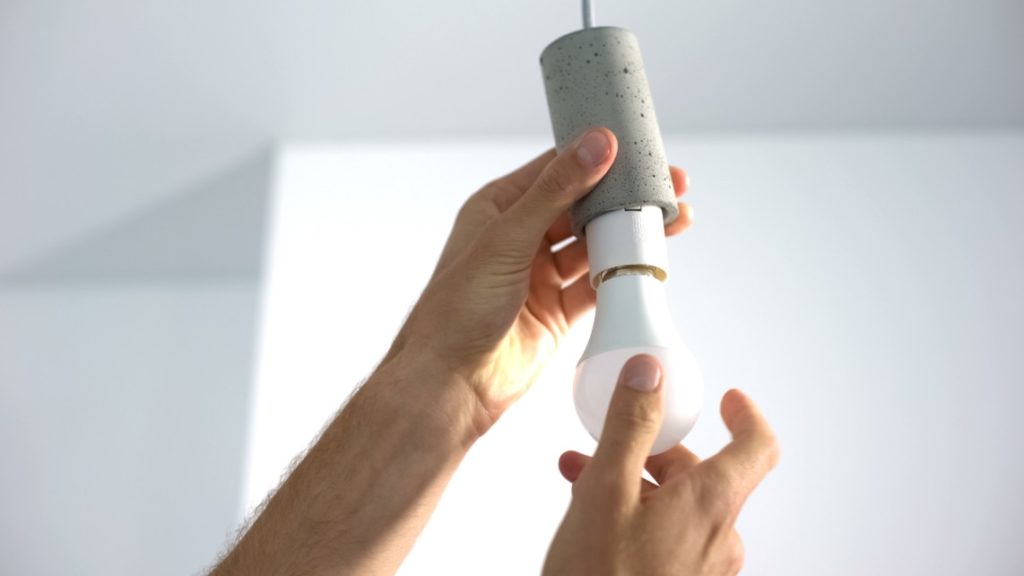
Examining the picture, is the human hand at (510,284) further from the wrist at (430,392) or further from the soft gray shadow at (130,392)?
the soft gray shadow at (130,392)

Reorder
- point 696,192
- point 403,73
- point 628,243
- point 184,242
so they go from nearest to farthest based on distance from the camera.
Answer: point 628,243
point 403,73
point 696,192
point 184,242

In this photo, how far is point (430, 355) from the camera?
757mm

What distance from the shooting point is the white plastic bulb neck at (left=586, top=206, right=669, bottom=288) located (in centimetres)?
61

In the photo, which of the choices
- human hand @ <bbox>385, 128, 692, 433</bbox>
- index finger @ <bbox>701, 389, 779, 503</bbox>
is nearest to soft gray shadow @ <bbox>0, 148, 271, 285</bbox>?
human hand @ <bbox>385, 128, 692, 433</bbox>

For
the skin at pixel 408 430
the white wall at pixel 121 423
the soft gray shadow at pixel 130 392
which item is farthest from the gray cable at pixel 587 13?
the white wall at pixel 121 423

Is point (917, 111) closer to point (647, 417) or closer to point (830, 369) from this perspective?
point (830, 369)

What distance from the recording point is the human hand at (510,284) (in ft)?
2.09

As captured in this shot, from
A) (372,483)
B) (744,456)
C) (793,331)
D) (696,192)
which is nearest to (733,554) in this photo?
(744,456)

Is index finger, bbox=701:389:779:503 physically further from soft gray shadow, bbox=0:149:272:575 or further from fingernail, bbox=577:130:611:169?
soft gray shadow, bbox=0:149:272:575

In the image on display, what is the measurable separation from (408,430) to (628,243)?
0.83 ft

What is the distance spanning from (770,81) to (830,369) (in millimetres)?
532

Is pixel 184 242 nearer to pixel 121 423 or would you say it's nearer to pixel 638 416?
pixel 121 423

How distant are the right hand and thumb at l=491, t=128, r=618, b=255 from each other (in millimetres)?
151

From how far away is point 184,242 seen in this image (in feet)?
7.12
